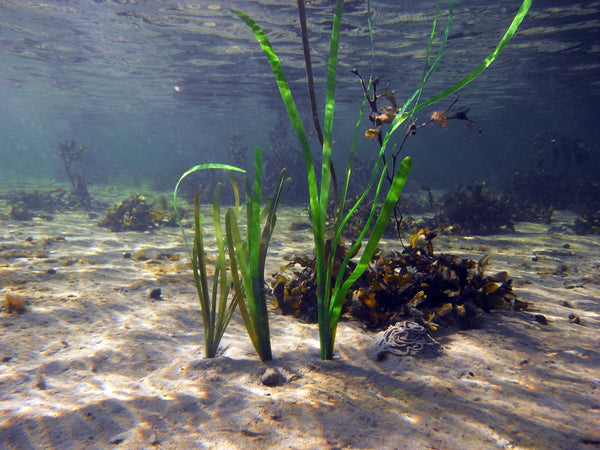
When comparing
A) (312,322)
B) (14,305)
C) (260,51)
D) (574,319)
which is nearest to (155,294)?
(14,305)

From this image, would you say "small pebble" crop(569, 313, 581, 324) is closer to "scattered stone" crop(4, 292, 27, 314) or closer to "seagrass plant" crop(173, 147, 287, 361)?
"seagrass plant" crop(173, 147, 287, 361)

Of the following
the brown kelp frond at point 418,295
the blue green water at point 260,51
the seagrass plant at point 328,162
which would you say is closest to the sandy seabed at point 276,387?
the brown kelp frond at point 418,295

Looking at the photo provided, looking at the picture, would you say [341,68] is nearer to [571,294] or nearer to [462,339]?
[571,294]

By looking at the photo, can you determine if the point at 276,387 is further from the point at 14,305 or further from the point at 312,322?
the point at 14,305

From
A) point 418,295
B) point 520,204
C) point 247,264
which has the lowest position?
point 418,295

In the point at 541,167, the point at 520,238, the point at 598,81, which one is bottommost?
the point at 520,238

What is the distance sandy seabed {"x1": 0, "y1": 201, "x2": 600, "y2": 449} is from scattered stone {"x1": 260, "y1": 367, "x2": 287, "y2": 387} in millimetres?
46

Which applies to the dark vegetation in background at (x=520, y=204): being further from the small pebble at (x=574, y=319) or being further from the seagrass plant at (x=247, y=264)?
A: the seagrass plant at (x=247, y=264)

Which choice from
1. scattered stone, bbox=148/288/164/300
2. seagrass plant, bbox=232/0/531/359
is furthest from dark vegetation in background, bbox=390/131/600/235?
scattered stone, bbox=148/288/164/300

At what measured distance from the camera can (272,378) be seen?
2764 millimetres

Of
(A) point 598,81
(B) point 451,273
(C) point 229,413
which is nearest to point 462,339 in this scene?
(B) point 451,273

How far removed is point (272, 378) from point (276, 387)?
8cm

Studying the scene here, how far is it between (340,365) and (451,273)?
6.89 feet

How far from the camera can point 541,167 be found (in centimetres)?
1906
